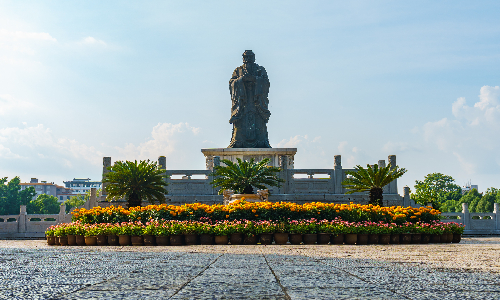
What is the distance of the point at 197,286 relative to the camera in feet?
10.3

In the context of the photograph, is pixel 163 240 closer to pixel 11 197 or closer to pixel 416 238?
pixel 416 238

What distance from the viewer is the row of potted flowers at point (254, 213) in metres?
12.9

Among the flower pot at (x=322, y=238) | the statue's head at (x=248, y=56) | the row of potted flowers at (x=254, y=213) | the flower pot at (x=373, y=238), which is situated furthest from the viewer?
the statue's head at (x=248, y=56)

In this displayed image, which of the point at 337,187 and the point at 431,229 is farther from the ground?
the point at 337,187

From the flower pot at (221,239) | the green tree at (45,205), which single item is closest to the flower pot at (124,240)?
the flower pot at (221,239)

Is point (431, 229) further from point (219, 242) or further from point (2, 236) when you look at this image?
point (2, 236)

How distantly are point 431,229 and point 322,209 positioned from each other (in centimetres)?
322

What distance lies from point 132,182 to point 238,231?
8898 millimetres

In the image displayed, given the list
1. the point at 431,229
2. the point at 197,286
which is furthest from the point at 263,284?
the point at 431,229

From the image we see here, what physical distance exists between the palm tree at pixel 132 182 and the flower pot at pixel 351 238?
386 inches

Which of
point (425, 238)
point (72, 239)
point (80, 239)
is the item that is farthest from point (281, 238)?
point (72, 239)

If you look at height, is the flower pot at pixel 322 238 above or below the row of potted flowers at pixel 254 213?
below

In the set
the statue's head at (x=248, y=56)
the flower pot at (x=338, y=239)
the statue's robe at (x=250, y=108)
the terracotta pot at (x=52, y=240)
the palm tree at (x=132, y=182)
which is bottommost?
the terracotta pot at (x=52, y=240)

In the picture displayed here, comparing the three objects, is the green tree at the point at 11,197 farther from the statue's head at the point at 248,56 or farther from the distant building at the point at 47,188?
the distant building at the point at 47,188
